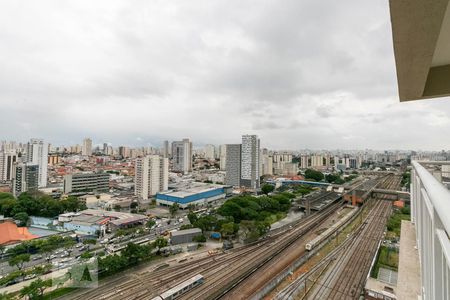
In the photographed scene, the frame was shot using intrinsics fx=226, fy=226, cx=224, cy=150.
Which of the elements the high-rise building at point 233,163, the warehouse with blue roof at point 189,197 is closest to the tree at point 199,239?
the warehouse with blue roof at point 189,197

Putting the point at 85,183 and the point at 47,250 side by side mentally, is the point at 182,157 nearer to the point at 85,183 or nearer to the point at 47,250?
the point at 85,183

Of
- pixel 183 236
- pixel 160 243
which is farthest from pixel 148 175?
pixel 160 243

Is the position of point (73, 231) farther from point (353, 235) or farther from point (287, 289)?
point (353, 235)

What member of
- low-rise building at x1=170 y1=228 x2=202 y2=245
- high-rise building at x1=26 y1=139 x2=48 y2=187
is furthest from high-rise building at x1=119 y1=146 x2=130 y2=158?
low-rise building at x1=170 y1=228 x2=202 y2=245

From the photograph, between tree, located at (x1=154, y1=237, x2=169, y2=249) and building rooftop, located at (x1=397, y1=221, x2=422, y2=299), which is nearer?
building rooftop, located at (x1=397, y1=221, x2=422, y2=299)

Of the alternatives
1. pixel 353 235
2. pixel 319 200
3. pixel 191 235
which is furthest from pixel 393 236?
pixel 191 235

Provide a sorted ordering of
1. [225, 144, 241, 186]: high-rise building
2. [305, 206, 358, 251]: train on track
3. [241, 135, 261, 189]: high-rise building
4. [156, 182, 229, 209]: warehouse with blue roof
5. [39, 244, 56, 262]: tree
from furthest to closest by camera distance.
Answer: [225, 144, 241, 186]: high-rise building
[241, 135, 261, 189]: high-rise building
[156, 182, 229, 209]: warehouse with blue roof
[39, 244, 56, 262]: tree
[305, 206, 358, 251]: train on track

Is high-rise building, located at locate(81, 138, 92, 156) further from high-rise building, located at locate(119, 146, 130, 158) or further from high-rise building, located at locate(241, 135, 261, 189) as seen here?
high-rise building, located at locate(241, 135, 261, 189)
